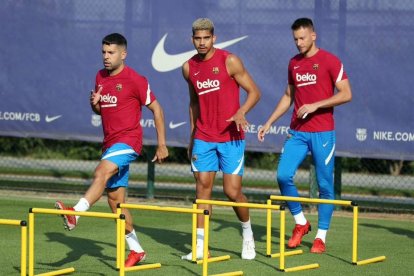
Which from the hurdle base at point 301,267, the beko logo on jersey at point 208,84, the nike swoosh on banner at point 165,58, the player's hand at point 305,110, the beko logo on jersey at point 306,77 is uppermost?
the nike swoosh on banner at point 165,58

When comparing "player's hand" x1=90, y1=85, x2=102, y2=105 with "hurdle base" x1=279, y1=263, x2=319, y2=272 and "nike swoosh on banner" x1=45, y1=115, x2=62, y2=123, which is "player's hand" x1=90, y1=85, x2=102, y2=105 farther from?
"nike swoosh on banner" x1=45, y1=115, x2=62, y2=123

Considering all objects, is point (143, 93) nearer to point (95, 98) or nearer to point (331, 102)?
point (95, 98)

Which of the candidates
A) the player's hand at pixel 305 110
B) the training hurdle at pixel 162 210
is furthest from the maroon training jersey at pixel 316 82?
the training hurdle at pixel 162 210

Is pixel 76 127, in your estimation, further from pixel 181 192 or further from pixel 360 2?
pixel 360 2

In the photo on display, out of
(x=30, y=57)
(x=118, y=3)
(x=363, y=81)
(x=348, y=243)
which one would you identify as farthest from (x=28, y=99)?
(x=348, y=243)

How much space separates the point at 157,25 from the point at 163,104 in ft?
3.65

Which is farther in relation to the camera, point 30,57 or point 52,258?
point 30,57

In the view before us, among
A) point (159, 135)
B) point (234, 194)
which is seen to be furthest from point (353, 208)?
point (159, 135)

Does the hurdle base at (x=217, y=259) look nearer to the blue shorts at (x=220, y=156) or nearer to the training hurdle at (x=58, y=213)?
the blue shorts at (x=220, y=156)

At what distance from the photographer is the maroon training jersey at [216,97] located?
10.5m

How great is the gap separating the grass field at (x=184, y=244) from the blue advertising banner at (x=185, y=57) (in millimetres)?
1219

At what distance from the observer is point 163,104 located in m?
15.2

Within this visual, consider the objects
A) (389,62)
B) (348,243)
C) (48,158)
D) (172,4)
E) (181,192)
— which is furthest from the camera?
(48,158)

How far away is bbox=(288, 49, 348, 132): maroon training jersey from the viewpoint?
11.1m
